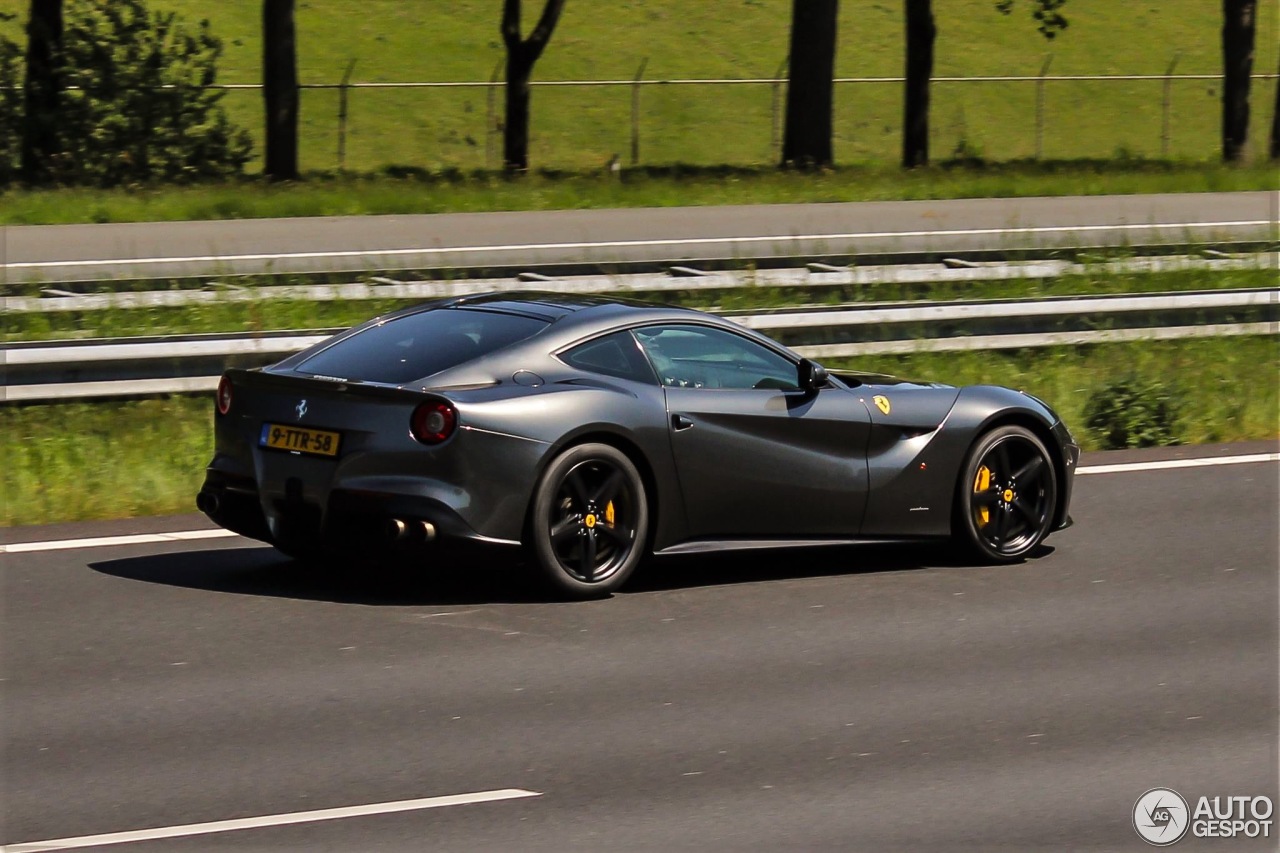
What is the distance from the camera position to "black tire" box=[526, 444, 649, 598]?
789cm

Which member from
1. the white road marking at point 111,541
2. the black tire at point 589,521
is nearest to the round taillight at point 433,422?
the black tire at point 589,521

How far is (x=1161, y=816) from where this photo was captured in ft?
18.5

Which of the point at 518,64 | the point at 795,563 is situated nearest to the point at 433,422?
the point at 795,563

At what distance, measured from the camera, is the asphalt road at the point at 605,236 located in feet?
59.2

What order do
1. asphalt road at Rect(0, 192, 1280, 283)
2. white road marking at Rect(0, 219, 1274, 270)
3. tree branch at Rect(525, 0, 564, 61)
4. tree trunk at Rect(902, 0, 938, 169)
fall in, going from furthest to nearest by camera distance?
tree branch at Rect(525, 0, 564, 61) → tree trunk at Rect(902, 0, 938, 169) → white road marking at Rect(0, 219, 1274, 270) → asphalt road at Rect(0, 192, 1280, 283)

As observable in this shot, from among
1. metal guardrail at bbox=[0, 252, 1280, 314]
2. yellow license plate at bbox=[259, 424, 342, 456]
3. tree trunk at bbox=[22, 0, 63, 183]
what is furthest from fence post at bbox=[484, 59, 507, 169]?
yellow license plate at bbox=[259, 424, 342, 456]

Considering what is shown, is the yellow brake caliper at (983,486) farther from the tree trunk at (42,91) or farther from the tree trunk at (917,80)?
the tree trunk at (917,80)

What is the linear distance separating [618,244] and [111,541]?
11216 millimetres

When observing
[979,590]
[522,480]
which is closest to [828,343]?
[979,590]

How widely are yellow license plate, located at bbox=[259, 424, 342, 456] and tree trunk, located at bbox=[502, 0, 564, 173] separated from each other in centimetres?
2855

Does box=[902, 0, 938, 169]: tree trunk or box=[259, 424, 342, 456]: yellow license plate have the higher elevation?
box=[902, 0, 938, 169]: tree trunk

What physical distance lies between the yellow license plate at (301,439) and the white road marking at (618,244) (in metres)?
9.98

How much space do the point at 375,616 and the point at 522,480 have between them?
817mm

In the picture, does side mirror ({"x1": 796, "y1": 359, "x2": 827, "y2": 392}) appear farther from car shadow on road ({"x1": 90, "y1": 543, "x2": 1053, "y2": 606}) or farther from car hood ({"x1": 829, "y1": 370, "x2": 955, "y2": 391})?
car shadow on road ({"x1": 90, "y1": 543, "x2": 1053, "y2": 606})
